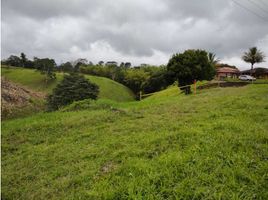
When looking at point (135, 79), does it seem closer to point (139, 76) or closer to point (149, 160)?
point (139, 76)

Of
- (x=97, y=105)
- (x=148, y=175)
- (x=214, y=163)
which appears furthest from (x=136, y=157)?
(x=97, y=105)

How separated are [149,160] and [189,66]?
19.5 meters

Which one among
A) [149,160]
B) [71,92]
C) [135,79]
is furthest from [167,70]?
[135,79]

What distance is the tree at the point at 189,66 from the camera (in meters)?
22.1

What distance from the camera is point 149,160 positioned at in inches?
167

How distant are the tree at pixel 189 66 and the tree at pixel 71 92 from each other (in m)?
9.10

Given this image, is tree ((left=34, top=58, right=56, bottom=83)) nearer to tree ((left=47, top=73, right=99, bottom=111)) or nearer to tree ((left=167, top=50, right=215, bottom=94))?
→ tree ((left=47, top=73, right=99, bottom=111))

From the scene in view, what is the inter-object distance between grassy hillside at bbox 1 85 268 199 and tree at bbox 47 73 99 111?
13.2 meters

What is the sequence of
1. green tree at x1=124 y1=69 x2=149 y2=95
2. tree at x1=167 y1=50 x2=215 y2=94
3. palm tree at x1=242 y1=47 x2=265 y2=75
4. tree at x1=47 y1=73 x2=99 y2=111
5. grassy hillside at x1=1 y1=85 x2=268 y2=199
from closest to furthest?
grassy hillside at x1=1 y1=85 x2=268 y2=199
tree at x1=47 y1=73 x2=99 y2=111
tree at x1=167 y1=50 x2=215 y2=94
palm tree at x1=242 y1=47 x2=265 y2=75
green tree at x1=124 y1=69 x2=149 y2=95

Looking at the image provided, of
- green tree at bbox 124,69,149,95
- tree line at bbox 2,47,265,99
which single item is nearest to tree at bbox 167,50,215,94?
tree line at bbox 2,47,265,99

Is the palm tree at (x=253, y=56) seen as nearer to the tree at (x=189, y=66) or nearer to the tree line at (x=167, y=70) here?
the tree line at (x=167, y=70)

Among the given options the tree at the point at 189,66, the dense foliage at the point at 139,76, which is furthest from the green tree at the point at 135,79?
the tree at the point at 189,66

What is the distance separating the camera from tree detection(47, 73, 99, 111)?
2033cm

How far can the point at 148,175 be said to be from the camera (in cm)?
365
